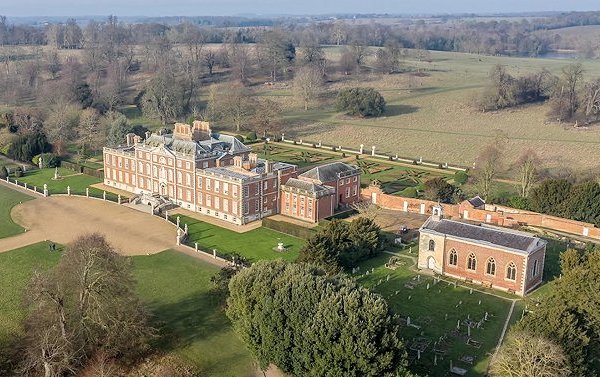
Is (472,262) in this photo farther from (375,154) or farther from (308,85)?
(308,85)

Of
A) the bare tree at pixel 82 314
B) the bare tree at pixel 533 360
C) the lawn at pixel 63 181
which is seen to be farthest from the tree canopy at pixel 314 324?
the lawn at pixel 63 181

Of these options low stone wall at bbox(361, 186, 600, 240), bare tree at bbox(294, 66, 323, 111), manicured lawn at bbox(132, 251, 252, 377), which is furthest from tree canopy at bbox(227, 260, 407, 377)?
bare tree at bbox(294, 66, 323, 111)

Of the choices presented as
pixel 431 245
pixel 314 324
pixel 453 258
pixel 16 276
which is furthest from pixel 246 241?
pixel 314 324

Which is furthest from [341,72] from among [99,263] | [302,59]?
[99,263]

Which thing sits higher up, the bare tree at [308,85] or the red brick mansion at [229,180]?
the bare tree at [308,85]

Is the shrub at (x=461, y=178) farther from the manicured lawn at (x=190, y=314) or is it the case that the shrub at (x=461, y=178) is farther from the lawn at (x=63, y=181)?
the lawn at (x=63, y=181)

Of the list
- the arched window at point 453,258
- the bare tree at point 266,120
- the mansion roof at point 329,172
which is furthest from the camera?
the bare tree at point 266,120
